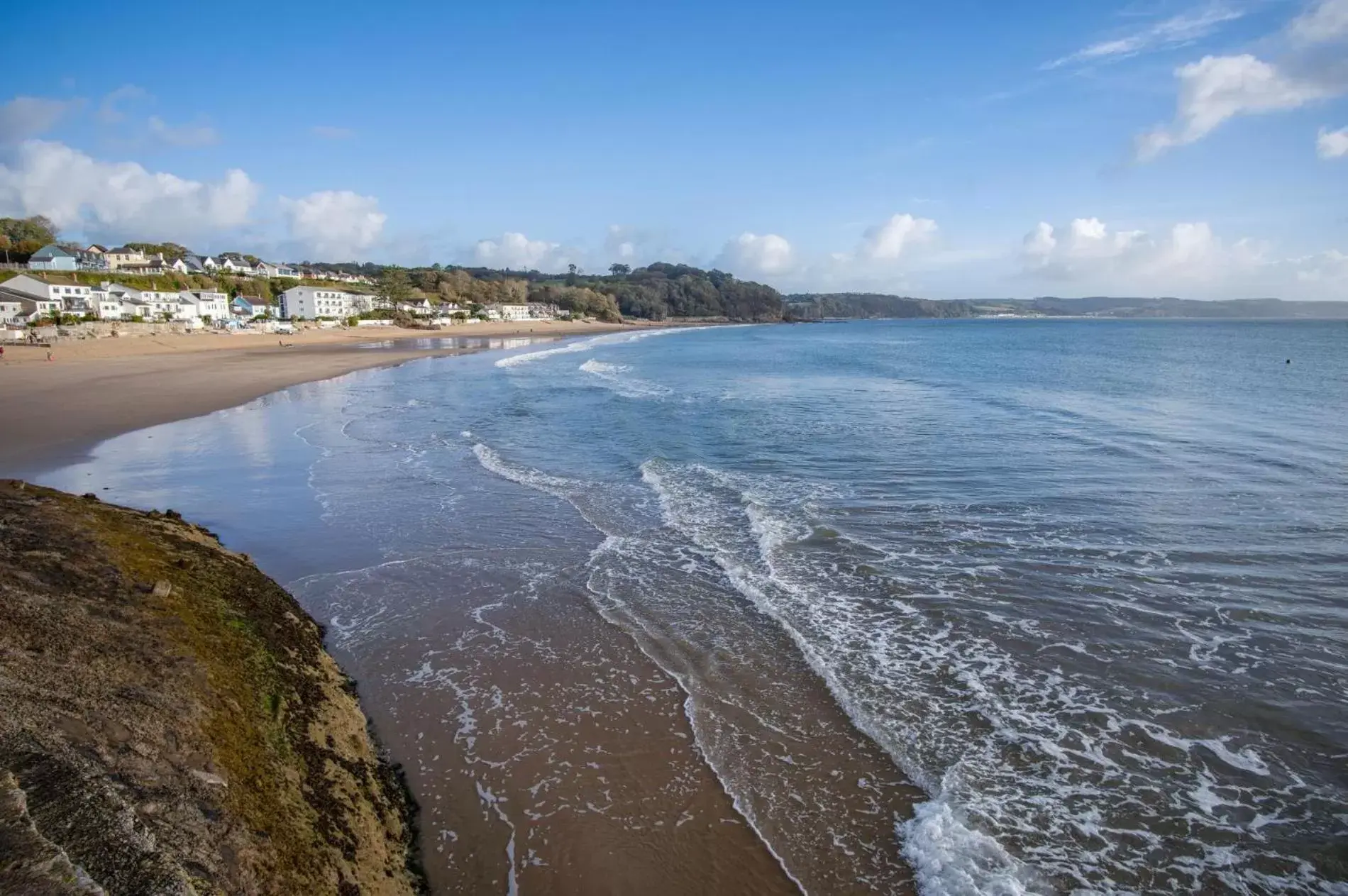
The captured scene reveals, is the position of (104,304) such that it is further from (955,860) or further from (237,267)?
(955,860)

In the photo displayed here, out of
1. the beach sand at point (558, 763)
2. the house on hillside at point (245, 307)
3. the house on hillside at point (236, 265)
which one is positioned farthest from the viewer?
the house on hillside at point (236, 265)

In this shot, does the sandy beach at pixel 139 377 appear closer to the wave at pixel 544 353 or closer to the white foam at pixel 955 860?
the wave at pixel 544 353

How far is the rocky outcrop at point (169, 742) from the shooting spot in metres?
3.19

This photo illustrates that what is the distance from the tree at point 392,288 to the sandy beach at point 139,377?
Answer: 49344 millimetres

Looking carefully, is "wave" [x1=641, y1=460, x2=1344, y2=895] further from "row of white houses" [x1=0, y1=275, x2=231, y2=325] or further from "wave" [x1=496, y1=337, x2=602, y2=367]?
"row of white houses" [x1=0, y1=275, x2=231, y2=325]

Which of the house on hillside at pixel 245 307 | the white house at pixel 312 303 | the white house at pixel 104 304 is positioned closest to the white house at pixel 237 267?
the white house at pixel 312 303

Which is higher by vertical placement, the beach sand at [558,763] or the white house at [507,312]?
the white house at [507,312]

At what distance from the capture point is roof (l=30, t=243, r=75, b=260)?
9188cm

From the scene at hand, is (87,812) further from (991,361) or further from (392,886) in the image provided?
(991,361)

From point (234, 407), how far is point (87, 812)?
28.3 metres

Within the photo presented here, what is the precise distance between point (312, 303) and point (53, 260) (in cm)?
3075

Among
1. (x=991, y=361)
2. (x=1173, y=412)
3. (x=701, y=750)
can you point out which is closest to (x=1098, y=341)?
(x=991, y=361)

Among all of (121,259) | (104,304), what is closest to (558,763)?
(104,304)

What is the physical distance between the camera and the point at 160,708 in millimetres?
4570
